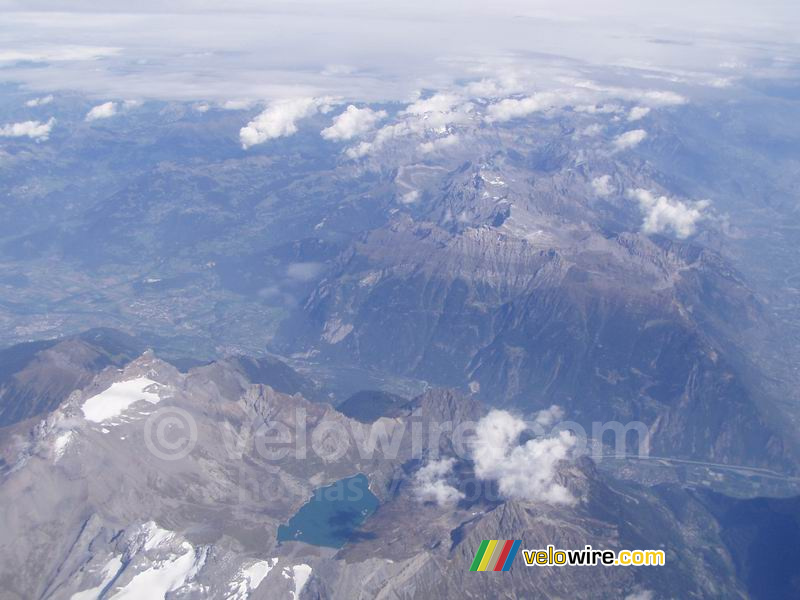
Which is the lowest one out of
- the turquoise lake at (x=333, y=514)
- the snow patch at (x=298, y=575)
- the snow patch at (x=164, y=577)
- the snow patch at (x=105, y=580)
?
the turquoise lake at (x=333, y=514)

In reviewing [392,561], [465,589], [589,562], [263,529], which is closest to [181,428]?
[263,529]

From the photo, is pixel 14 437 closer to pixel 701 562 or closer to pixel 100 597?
pixel 100 597

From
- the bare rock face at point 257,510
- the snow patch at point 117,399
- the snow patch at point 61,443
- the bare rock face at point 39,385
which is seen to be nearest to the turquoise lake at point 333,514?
the bare rock face at point 257,510

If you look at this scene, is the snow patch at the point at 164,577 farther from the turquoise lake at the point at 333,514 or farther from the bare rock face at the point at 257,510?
the turquoise lake at the point at 333,514

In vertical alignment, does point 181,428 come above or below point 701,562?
above

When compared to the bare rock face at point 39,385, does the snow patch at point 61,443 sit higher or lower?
higher

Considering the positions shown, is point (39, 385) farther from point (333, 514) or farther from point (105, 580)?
point (333, 514)
